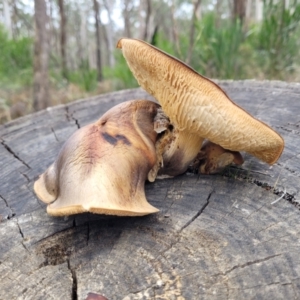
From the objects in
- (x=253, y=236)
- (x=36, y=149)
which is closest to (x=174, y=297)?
(x=253, y=236)

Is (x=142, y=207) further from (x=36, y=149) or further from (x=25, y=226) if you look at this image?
(x=36, y=149)

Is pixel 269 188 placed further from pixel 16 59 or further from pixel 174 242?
pixel 16 59

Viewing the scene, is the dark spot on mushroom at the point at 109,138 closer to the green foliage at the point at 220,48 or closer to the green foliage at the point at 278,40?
the green foliage at the point at 220,48

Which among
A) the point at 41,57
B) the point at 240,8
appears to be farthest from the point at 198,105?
the point at 240,8

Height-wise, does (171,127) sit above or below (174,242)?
above

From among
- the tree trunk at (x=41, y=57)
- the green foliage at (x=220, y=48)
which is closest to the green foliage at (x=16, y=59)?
the tree trunk at (x=41, y=57)
